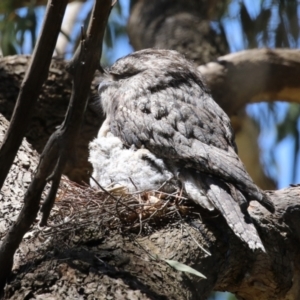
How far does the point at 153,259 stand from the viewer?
2885mm

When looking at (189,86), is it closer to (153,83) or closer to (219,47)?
(153,83)

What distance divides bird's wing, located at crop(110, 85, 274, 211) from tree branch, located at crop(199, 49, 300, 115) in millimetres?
2185

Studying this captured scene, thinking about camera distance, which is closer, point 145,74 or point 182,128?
point 182,128

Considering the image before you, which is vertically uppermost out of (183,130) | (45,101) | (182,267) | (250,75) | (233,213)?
(250,75)

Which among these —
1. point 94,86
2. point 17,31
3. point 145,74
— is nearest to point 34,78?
point 145,74

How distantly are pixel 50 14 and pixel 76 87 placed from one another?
0.74 feet

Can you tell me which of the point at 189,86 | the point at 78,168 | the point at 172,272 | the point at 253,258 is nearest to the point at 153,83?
the point at 189,86

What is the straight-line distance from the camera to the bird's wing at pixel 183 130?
339cm

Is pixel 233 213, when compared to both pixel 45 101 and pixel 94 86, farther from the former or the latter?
pixel 45 101

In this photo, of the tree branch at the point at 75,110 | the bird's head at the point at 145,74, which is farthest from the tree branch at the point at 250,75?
the tree branch at the point at 75,110

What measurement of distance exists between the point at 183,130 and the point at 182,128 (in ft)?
0.06

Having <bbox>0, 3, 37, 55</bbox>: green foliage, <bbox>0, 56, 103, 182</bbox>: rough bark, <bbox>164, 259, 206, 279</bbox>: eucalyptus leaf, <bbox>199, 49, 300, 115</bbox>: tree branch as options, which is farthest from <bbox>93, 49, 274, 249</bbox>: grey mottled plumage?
<bbox>0, 3, 37, 55</bbox>: green foliage

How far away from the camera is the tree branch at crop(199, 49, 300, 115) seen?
20.8ft

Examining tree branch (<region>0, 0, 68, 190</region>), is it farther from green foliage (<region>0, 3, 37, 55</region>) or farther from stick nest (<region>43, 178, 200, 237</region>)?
green foliage (<region>0, 3, 37, 55</region>)
